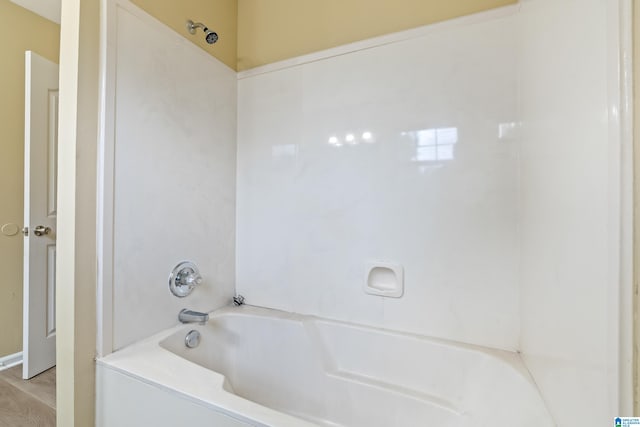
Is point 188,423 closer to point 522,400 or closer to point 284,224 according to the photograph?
point 284,224

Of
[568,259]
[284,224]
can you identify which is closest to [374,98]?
[284,224]

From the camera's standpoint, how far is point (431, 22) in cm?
121

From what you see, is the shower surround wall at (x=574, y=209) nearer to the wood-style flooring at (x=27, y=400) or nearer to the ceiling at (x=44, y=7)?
the wood-style flooring at (x=27, y=400)

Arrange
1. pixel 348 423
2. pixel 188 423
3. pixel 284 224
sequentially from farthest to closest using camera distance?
pixel 284 224 < pixel 348 423 < pixel 188 423

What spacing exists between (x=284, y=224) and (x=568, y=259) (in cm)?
114

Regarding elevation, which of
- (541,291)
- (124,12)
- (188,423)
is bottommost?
(188,423)

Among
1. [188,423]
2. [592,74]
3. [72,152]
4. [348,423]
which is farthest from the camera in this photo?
[348,423]

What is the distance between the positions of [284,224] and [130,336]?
0.80 m

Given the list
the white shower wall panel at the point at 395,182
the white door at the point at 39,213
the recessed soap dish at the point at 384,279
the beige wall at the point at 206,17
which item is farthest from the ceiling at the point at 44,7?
the recessed soap dish at the point at 384,279

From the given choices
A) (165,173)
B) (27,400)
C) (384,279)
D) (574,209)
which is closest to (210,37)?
(165,173)

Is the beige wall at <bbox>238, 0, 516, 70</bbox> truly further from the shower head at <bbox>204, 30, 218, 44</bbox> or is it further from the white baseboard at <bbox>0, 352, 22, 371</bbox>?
the white baseboard at <bbox>0, 352, 22, 371</bbox>

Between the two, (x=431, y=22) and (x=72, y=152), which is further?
(x=431, y=22)

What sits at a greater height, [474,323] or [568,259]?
[568,259]

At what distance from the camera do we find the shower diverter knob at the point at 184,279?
1.23 metres
